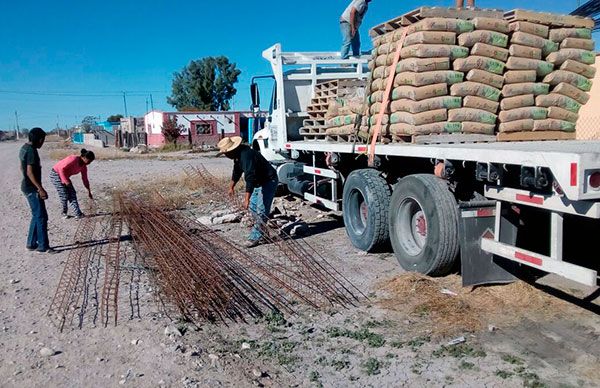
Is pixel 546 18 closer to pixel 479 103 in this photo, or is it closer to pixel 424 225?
pixel 479 103

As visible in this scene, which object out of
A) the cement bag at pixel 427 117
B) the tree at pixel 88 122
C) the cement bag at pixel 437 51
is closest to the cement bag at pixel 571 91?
the cement bag at pixel 437 51

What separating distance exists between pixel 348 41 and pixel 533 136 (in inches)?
194

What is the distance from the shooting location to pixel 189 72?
239 feet

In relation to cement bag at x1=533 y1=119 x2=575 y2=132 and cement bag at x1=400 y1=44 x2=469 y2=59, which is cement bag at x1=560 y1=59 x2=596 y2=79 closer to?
cement bag at x1=533 y1=119 x2=575 y2=132

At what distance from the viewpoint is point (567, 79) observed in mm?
6066

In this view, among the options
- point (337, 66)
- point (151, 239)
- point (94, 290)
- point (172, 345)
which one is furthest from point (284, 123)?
point (172, 345)

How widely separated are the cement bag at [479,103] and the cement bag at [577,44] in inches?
47.9

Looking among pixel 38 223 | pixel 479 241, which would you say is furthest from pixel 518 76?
pixel 38 223

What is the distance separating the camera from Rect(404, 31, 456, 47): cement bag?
5598mm

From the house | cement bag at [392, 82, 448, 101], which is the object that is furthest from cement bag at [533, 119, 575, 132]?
the house

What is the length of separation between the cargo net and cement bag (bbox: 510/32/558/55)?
11mm

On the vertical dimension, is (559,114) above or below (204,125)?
below

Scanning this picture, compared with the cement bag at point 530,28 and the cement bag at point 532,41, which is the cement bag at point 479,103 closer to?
the cement bag at point 532,41

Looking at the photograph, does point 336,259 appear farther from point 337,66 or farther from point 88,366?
point 337,66
